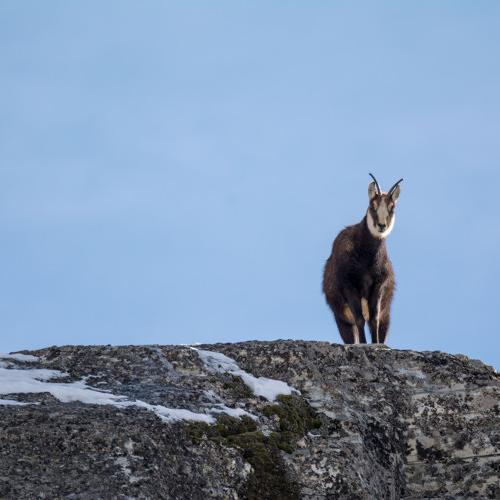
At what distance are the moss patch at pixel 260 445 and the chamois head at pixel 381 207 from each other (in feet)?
29.7

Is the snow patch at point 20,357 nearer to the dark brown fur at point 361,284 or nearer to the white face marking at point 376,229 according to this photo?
the dark brown fur at point 361,284

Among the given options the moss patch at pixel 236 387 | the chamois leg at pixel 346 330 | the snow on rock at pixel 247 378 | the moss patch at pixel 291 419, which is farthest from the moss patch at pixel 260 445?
the chamois leg at pixel 346 330

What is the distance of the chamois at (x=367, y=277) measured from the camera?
52.4 feet

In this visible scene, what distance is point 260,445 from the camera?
6793 millimetres

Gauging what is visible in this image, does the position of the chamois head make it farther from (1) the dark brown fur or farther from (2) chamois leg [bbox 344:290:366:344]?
(2) chamois leg [bbox 344:290:366:344]

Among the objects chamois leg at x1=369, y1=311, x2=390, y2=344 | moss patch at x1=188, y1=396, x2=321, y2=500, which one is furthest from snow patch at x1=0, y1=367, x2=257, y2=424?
chamois leg at x1=369, y1=311, x2=390, y2=344

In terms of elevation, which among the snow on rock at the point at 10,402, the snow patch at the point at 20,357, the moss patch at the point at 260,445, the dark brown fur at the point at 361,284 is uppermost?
the dark brown fur at the point at 361,284

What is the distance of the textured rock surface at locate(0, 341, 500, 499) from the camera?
5.76 m

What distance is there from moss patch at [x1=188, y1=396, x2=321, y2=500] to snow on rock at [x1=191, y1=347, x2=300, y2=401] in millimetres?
509

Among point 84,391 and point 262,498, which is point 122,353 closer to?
point 84,391

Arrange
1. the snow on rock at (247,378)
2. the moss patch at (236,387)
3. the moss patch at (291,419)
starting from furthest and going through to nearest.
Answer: the snow on rock at (247,378), the moss patch at (236,387), the moss patch at (291,419)

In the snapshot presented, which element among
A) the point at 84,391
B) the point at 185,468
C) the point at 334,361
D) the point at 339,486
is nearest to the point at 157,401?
the point at 84,391

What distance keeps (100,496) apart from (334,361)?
3920mm

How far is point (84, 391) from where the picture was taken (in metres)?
7.01
